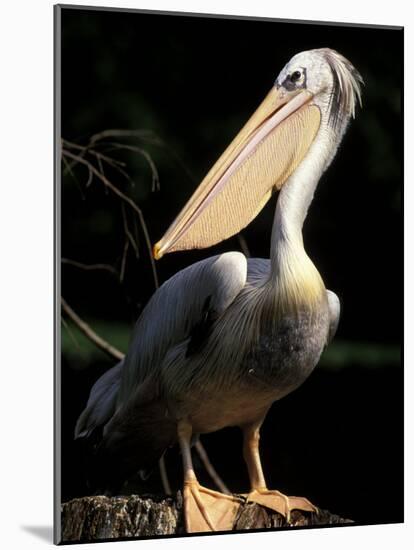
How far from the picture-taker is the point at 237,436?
8.16 m

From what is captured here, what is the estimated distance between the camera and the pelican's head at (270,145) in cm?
795

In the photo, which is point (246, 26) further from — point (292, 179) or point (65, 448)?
point (65, 448)

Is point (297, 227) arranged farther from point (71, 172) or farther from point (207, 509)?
point (207, 509)

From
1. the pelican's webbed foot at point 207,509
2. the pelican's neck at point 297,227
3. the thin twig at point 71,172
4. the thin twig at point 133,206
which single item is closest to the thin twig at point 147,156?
the thin twig at point 133,206

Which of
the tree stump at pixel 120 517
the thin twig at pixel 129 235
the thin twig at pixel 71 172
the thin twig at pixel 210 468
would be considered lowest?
the tree stump at pixel 120 517

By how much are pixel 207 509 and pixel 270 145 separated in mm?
1802

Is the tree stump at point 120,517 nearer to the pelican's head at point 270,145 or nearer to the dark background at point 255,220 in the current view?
the dark background at point 255,220

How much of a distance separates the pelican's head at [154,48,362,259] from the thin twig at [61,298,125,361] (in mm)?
626

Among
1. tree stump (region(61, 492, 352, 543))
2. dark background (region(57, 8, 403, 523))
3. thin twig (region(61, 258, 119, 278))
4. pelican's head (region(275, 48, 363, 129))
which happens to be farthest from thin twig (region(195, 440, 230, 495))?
pelican's head (region(275, 48, 363, 129))

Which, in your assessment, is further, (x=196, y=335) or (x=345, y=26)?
(x=345, y=26)

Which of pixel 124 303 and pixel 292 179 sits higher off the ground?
pixel 292 179

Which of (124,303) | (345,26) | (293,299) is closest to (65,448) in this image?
(124,303)

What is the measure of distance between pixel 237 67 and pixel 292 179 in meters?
0.64

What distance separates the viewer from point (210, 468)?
8.07 metres
